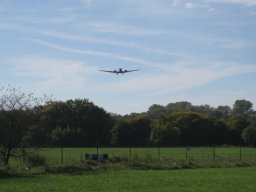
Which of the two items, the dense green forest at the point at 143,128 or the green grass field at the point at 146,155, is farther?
the dense green forest at the point at 143,128

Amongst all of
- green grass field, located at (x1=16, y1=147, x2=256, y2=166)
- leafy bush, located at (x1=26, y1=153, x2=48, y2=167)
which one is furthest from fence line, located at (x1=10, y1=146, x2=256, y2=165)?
leafy bush, located at (x1=26, y1=153, x2=48, y2=167)

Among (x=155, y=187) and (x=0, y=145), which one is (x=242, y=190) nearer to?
(x=155, y=187)

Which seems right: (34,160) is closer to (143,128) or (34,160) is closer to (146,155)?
(146,155)

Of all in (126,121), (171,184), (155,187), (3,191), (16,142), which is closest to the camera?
(3,191)

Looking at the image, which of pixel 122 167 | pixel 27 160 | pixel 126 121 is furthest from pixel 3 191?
pixel 126 121

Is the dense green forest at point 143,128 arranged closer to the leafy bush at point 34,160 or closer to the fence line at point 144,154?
the fence line at point 144,154

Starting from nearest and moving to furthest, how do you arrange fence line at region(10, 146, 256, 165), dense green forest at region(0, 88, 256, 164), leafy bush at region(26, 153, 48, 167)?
1. leafy bush at region(26, 153, 48, 167)
2. fence line at region(10, 146, 256, 165)
3. dense green forest at region(0, 88, 256, 164)

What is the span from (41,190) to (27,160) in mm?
16828

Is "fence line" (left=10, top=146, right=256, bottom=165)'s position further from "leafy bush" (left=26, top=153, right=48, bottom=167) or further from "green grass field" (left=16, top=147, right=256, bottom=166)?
"leafy bush" (left=26, top=153, right=48, bottom=167)

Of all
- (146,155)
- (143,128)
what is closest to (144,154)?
(146,155)

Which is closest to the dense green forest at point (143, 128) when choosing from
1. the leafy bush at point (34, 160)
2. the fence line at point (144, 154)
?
the fence line at point (144, 154)

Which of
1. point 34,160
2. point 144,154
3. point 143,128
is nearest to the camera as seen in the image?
point 34,160

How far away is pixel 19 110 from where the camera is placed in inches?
1602

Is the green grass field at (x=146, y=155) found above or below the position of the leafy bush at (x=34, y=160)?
Result: below
